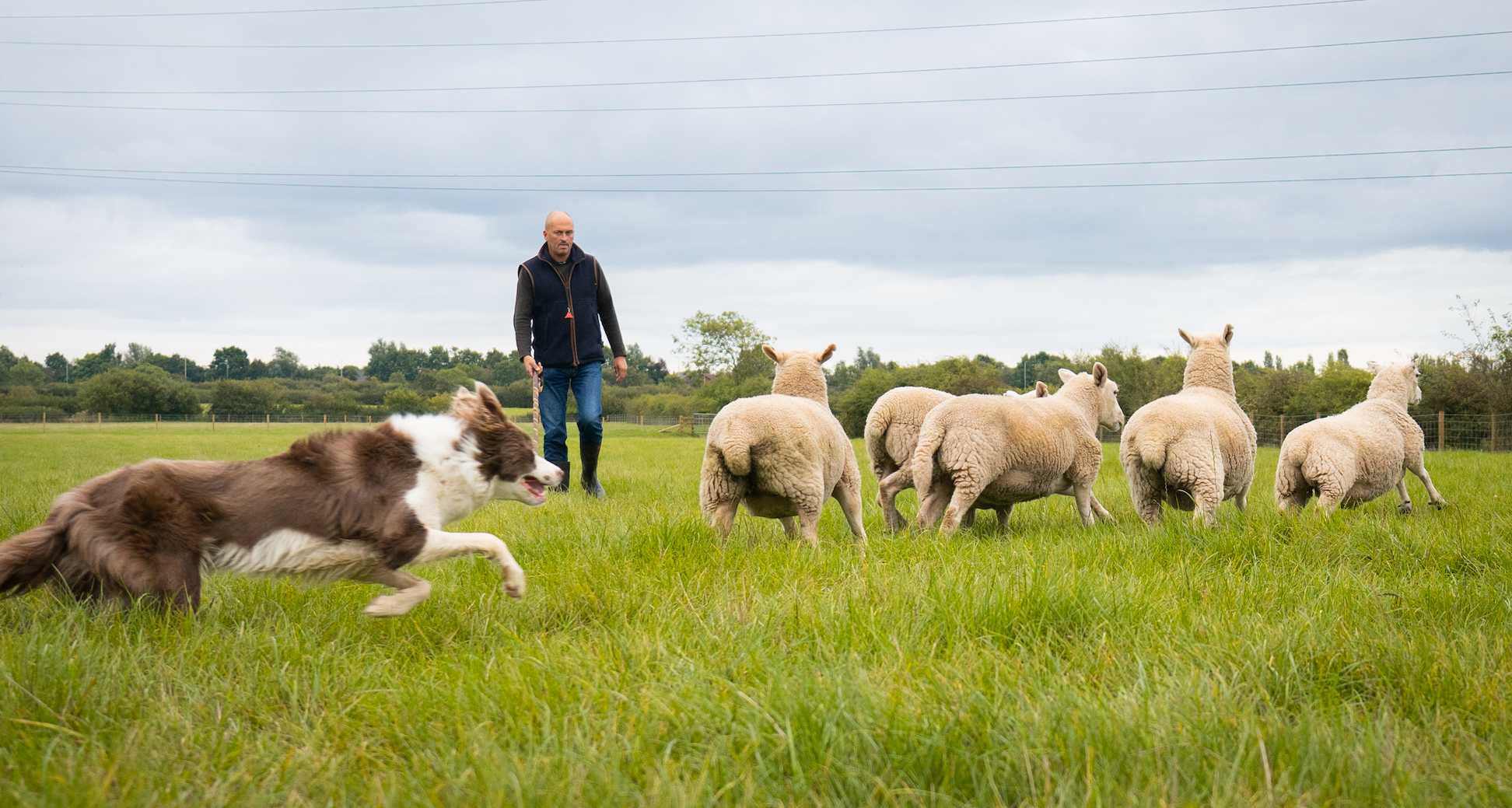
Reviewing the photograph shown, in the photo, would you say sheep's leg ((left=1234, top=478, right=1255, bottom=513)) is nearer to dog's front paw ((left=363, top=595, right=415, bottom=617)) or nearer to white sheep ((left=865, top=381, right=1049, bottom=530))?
white sheep ((left=865, top=381, right=1049, bottom=530))

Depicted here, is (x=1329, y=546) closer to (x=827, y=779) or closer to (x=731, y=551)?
(x=731, y=551)

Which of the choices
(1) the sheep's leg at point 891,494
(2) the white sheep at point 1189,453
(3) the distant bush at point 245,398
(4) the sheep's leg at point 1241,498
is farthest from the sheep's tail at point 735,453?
(3) the distant bush at point 245,398

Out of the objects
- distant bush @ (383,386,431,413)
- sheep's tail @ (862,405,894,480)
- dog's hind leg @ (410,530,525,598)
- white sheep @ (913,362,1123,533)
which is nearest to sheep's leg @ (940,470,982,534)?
white sheep @ (913,362,1123,533)

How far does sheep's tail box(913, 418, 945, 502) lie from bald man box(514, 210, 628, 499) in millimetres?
3177

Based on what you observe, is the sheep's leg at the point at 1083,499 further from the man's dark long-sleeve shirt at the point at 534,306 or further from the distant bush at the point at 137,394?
the distant bush at the point at 137,394

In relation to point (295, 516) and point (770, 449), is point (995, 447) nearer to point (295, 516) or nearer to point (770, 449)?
point (770, 449)

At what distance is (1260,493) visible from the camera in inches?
363

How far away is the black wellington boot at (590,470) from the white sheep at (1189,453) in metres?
4.83

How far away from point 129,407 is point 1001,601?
208 ft

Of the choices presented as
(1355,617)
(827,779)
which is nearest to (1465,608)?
(1355,617)

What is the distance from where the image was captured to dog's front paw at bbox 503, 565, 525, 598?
10.6 ft

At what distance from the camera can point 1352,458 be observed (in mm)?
6461

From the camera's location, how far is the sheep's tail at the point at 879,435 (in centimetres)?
694

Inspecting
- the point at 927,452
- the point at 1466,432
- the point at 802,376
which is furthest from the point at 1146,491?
the point at 1466,432
